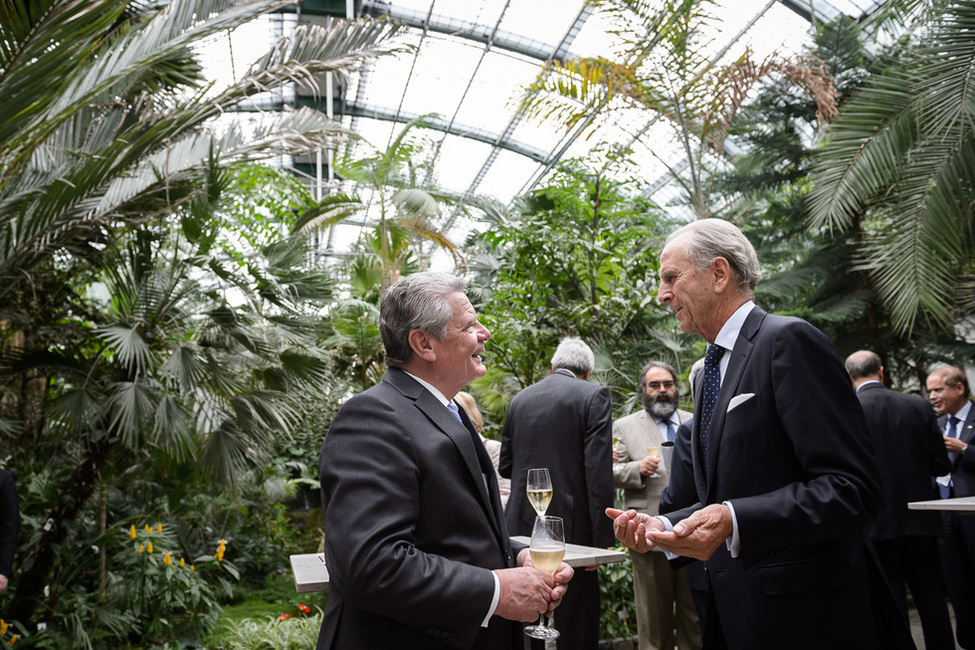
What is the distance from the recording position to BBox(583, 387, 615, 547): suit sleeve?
4531 mm

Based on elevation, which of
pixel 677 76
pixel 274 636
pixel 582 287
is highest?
pixel 677 76

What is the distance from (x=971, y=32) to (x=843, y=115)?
3.16ft

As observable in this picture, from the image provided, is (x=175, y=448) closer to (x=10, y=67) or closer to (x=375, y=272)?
(x=10, y=67)

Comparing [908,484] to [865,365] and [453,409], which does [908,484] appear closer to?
[865,365]

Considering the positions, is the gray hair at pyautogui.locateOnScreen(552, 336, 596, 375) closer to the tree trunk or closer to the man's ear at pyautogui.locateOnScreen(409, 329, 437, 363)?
the man's ear at pyautogui.locateOnScreen(409, 329, 437, 363)

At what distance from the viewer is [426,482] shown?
1.75 meters

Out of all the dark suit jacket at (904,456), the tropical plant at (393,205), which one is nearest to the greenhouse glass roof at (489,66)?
the tropical plant at (393,205)

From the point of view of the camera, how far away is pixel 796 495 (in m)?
1.74

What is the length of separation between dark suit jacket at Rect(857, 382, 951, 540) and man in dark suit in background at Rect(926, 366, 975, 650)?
0.26 meters

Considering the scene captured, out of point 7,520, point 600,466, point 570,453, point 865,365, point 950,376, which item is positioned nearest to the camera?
point 7,520

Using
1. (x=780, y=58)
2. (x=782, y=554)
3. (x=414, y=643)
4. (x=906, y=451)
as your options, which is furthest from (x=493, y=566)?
(x=780, y=58)

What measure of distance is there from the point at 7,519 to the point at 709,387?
14.0ft

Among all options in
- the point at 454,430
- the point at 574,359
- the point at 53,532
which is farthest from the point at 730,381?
the point at 53,532

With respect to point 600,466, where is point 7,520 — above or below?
below
